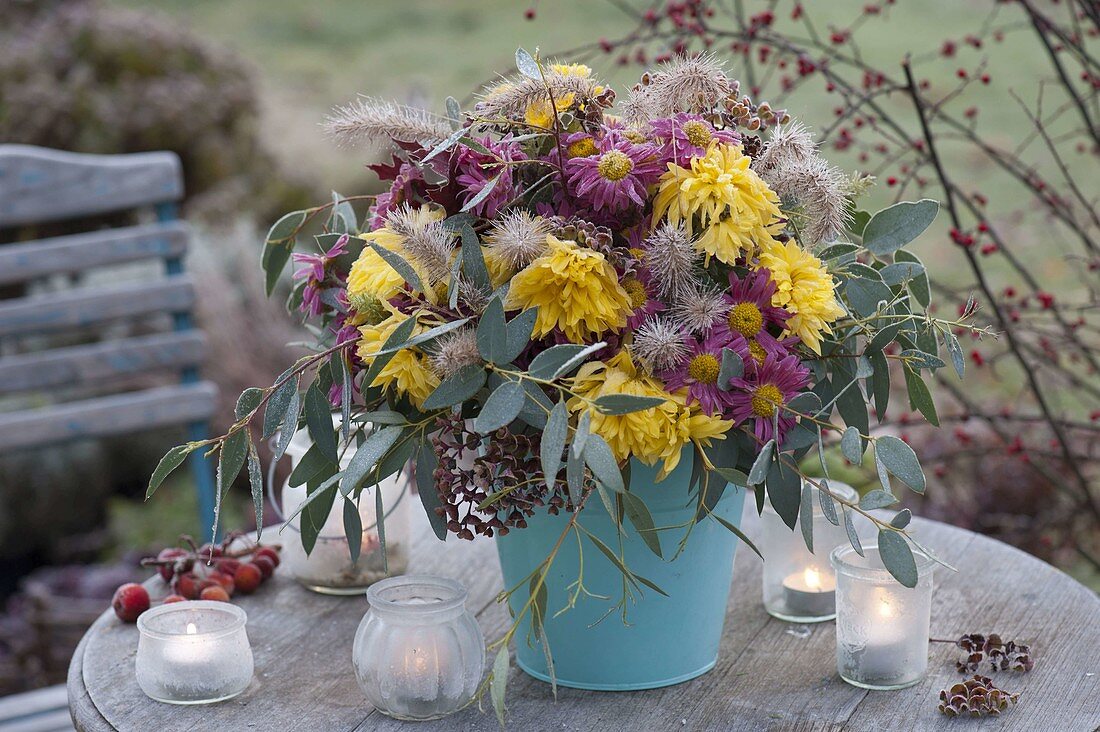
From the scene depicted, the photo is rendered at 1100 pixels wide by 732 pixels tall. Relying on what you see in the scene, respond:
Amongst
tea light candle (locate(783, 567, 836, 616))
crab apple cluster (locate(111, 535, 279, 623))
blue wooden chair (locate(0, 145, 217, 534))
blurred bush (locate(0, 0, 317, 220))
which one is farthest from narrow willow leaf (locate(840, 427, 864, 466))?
blurred bush (locate(0, 0, 317, 220))

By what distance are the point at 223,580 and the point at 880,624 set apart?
2.29 feet

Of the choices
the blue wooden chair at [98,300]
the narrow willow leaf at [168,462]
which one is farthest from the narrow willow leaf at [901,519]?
the blue wooden chair at [98,300]

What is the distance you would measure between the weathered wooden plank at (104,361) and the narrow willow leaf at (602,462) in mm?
1794

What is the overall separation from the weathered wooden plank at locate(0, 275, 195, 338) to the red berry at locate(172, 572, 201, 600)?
1.28 metres

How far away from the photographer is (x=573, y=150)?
3.19ft

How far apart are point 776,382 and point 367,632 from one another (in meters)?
0.41

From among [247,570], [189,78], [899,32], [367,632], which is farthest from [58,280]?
[899,32]

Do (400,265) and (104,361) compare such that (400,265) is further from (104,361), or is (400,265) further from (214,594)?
(104,361)

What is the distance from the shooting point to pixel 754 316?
0.94 metres

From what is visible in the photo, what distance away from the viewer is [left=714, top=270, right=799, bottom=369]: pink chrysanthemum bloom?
0.93 m

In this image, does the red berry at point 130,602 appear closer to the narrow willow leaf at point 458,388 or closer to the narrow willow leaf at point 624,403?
the narrow willow leaf at point 458,388

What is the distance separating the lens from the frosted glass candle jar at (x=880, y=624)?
104 cm

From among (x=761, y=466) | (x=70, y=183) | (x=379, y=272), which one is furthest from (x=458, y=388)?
(x=70, y=183)

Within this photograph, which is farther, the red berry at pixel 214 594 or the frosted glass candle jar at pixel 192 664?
the red berry at pixel 214 594
